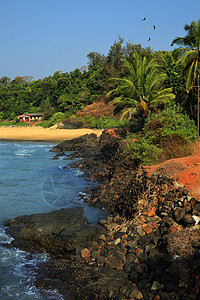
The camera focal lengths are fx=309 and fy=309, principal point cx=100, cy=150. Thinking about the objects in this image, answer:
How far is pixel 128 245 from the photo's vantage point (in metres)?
11.1

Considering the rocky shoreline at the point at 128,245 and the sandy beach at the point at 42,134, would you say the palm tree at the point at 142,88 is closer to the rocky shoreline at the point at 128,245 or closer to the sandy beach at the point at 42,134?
the rocky shoreline at the point at 128,245

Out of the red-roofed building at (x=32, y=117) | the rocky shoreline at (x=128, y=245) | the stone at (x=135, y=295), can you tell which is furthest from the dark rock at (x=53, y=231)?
the red-roofed building at (x=32, y=117)

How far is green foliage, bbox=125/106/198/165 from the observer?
19641 millimetres

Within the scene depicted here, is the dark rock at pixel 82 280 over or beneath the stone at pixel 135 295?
beneath

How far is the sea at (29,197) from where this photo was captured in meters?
10.0

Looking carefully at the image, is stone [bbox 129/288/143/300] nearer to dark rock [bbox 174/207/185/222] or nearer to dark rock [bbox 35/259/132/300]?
dark rock [bbox 35/259/132/300]

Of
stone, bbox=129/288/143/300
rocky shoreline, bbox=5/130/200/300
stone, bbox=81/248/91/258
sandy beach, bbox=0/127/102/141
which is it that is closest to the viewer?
stone, bbox=129/288/143/300

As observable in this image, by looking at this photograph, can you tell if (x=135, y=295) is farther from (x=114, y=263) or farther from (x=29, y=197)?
(x=29, y=197)

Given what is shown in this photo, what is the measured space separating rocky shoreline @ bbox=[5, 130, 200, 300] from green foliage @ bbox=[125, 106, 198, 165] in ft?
12.1

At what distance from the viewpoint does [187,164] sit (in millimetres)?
16297

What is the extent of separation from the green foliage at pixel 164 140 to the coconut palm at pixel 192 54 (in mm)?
4915

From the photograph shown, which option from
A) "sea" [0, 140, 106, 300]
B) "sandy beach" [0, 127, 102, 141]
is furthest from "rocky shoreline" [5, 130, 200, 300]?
"sandy beach" [0, 127, 102, 141]

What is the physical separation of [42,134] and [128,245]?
52.0 m

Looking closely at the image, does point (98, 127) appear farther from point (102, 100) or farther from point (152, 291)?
point (152, 291)
